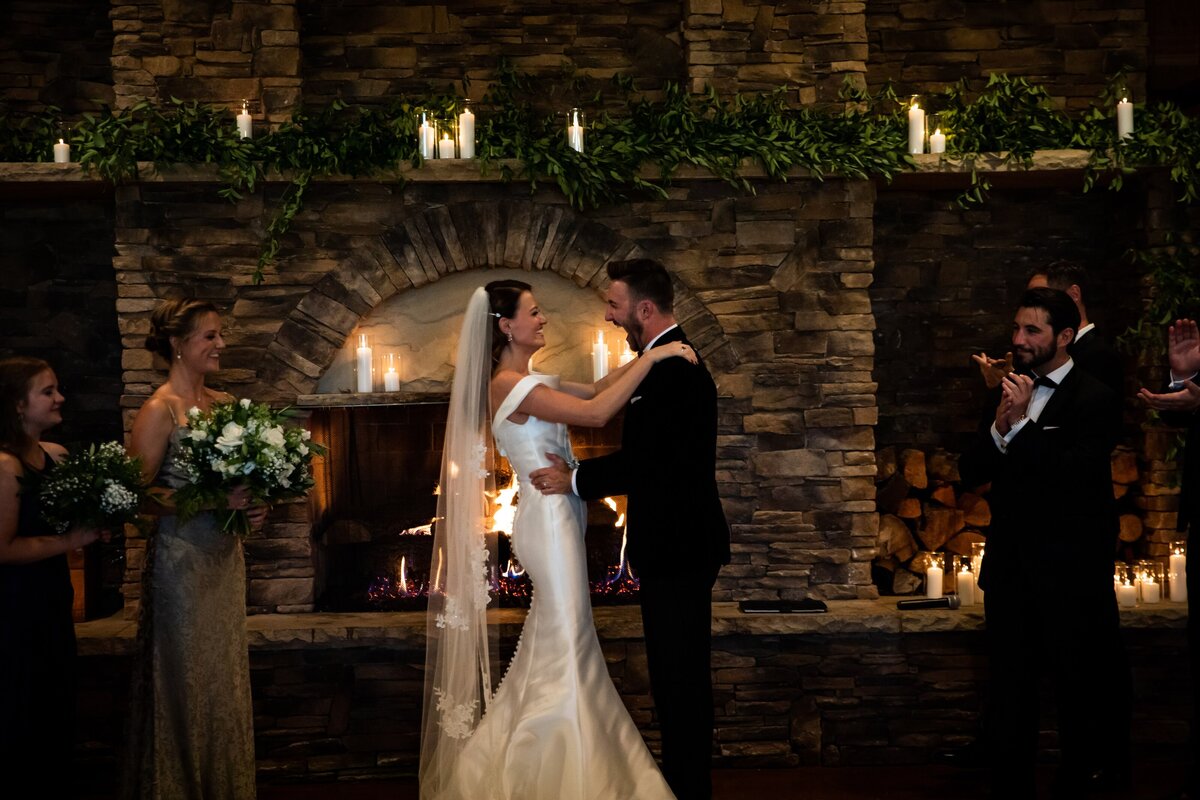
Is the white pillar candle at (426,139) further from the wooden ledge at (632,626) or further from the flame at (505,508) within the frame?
the wooden ledge at (632,626)

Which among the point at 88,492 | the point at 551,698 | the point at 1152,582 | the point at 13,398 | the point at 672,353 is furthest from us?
the point at 1152,582

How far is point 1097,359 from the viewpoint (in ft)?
15.6

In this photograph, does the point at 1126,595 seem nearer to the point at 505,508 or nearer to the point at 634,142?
the point at 505,508

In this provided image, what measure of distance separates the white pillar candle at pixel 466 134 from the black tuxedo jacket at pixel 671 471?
164 centimetres

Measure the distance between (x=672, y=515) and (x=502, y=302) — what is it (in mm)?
1019

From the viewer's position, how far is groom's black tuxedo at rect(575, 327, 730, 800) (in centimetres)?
408

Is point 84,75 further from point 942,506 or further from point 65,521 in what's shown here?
point 942,506

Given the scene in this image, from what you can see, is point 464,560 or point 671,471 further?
point 464,560

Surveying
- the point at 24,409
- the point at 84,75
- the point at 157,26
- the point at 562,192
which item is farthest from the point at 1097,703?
the point at 84,75

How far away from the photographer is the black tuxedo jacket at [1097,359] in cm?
475

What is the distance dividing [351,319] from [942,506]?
308 cm

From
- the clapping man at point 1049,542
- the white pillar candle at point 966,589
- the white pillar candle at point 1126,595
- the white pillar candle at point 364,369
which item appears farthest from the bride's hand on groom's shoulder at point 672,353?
the white pillar candle at point 1126,595

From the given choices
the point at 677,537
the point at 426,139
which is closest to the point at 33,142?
the point at 426,139

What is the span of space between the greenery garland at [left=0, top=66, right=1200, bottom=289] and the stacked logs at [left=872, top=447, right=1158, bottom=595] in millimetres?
1390
